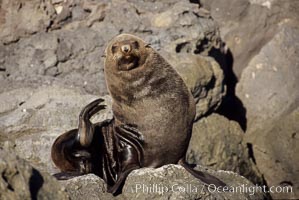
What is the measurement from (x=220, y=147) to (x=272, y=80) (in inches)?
58.5

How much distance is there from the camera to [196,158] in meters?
8.67

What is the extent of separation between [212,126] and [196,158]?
1.55 feet

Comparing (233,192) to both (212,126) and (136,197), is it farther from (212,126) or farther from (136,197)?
(212,126)

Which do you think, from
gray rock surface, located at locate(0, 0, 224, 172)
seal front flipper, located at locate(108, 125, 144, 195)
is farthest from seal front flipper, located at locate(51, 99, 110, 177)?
gray rock surface, located at locate(0, 0, 224, 172)

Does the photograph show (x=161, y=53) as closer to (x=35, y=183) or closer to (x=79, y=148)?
(x=79, y=148)

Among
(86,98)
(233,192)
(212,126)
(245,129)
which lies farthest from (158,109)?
(245,129)

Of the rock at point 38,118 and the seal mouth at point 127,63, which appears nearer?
the seal mouth at point 127,63

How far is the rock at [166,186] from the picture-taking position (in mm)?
5480

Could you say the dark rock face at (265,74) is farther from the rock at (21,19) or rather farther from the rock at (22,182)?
the rock at (22,182)

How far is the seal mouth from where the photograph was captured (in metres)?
6.43

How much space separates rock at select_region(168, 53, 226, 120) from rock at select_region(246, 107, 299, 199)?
72 cm

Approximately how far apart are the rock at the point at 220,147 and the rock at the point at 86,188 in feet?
9.68

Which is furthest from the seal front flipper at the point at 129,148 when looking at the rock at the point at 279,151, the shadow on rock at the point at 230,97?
the shadow on rock at the point at 230,97

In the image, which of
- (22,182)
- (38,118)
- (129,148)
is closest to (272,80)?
(38,118)
